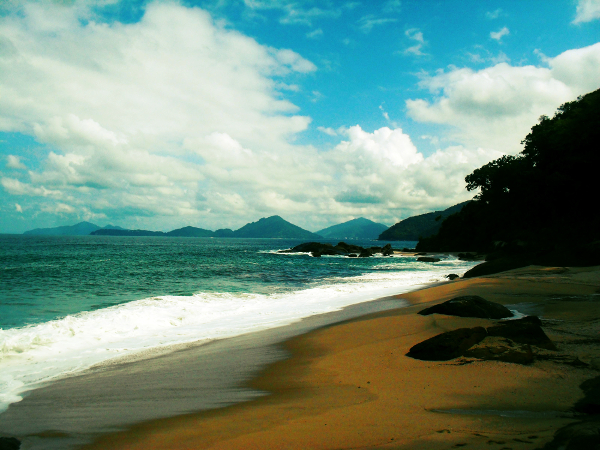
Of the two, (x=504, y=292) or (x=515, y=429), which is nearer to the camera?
(x=515, y=429)

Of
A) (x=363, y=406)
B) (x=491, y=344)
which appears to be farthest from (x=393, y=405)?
(x=491, y=344)

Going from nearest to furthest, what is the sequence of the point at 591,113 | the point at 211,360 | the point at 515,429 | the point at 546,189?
the point at 515,429, the point at 211,360, the point at 591,113, the point at 546,189

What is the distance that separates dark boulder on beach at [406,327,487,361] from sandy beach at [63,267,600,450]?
246mm

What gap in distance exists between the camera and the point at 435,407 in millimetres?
4223

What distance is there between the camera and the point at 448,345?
611cm

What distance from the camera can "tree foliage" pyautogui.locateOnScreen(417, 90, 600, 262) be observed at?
34.0m

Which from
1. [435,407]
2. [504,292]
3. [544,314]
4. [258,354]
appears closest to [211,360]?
[258,354]

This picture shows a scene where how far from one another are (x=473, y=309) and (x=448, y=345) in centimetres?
372

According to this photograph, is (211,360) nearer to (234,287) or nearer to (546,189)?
(234,287)

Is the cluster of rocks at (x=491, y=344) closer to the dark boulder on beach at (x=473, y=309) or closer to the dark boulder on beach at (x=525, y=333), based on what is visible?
the dark boulder on beach at (x=525, y=333)

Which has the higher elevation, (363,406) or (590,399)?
(590,399)

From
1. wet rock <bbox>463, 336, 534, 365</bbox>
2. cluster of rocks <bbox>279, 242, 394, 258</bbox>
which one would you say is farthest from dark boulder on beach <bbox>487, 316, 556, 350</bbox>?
cluster of rocks <bbox>279, 242, 394, 258</bbox>

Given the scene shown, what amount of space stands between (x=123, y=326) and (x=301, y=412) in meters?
9.20

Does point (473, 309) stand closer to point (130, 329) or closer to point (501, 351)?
point (501, 351)
